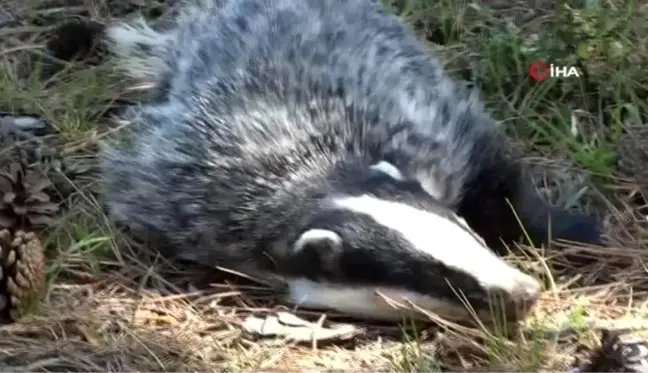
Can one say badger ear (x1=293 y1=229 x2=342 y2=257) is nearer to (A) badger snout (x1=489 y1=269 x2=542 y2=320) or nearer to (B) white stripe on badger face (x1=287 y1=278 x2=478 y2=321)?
(B) white stripe on badger face (x1=287 y1=278 x2=478 y2=321)

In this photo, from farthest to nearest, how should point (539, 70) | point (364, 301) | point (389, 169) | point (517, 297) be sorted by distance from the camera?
point (539, 70) → point (389, 169) → point (364, 301) → point (517, 297)

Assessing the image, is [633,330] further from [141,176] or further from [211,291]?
[141,176]

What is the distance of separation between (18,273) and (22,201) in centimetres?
31

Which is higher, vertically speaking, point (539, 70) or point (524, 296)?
point (539, 70)

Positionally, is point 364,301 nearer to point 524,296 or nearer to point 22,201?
point 524,296

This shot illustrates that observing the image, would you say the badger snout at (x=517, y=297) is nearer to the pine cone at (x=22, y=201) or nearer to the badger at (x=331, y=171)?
the badger at (x=331, y=171)

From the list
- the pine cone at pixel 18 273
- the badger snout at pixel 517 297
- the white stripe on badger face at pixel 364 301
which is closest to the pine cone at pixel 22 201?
the pine cone at pixel 18 273

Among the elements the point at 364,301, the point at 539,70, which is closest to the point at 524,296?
the point at 364,301

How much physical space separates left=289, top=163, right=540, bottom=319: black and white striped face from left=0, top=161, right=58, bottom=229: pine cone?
24.8 inches

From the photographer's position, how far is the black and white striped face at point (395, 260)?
2400 mm

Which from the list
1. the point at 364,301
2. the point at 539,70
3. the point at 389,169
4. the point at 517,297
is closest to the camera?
the point at 517,297

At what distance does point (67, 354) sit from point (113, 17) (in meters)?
1.80

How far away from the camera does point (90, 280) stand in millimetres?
2801

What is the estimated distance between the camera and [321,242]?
2535 mm
